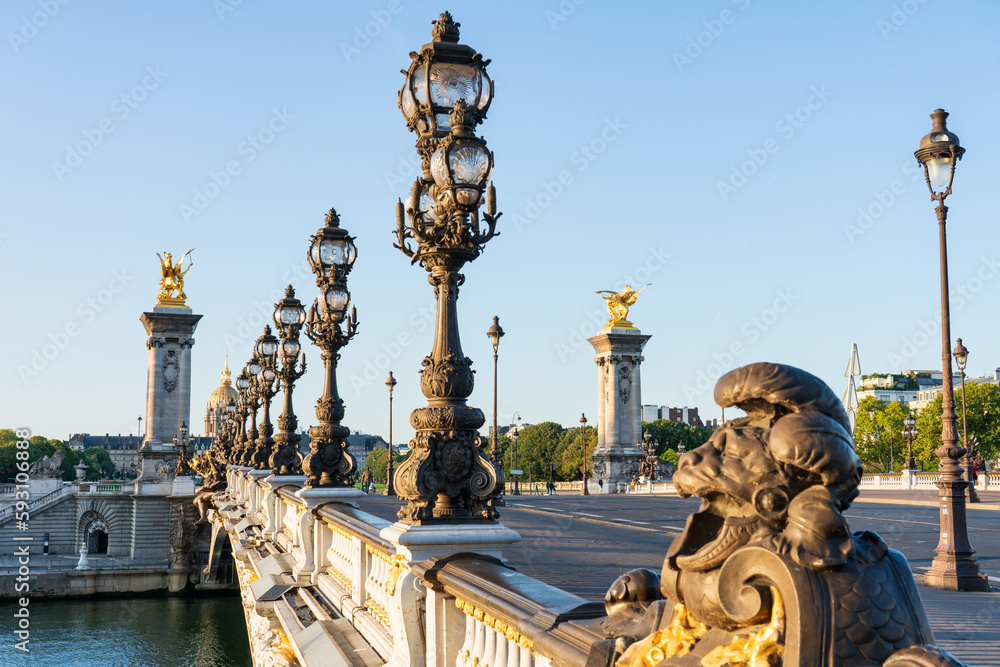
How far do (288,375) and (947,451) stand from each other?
1122 centimetres

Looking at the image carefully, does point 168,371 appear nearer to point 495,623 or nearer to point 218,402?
point 218,402

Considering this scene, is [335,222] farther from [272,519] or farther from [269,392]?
[269,392]

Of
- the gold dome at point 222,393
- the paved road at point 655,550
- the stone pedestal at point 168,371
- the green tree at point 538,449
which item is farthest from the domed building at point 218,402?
the paved road at point 655,550

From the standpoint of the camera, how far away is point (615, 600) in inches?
124

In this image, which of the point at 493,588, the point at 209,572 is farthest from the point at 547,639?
the point at 209,572

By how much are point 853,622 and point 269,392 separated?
20088 millimetres

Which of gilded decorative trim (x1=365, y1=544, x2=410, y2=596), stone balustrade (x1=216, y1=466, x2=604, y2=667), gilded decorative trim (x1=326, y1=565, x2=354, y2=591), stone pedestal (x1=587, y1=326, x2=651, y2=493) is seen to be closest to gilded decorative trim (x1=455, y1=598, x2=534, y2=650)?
stone balustrade (x1=216, y1=466, x2=604, y2=667)

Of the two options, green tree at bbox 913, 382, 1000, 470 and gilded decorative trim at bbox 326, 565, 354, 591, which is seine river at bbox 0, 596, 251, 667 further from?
green tree at bbox 913, 382, 1000, 470

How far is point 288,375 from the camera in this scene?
57.6 ft

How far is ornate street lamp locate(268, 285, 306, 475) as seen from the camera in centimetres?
1634

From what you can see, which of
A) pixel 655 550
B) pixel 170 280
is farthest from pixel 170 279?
pixel 655 550

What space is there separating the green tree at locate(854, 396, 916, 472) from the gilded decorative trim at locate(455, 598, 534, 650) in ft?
332

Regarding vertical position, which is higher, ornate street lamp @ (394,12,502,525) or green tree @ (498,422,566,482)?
ornate street lamp @ (394,12,502,525)

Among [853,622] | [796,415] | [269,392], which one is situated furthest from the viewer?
[269,392]
